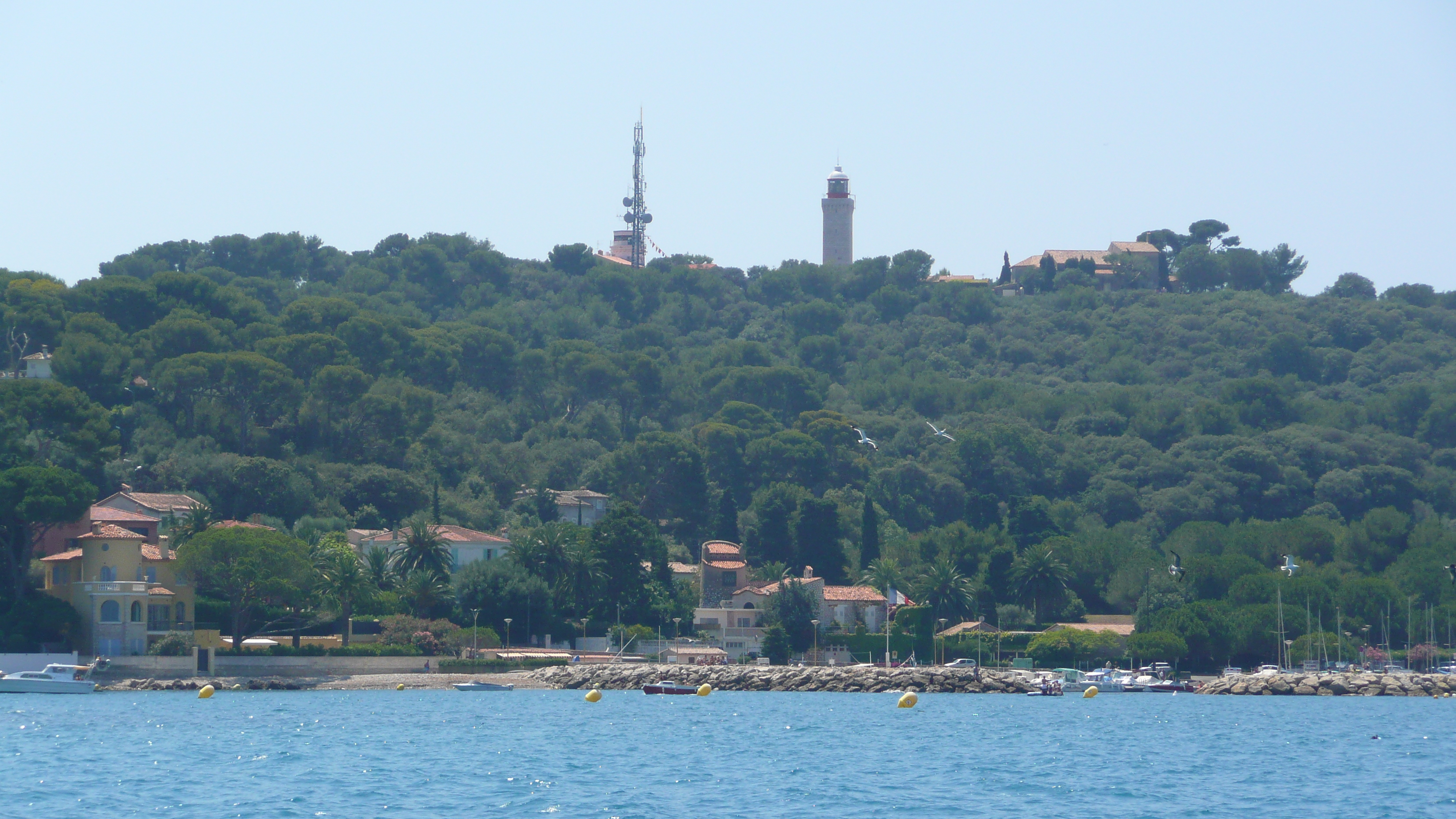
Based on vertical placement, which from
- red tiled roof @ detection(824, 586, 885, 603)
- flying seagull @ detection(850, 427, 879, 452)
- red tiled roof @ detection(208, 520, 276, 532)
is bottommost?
red tiled roof @ detection(824, 586, 885, 603)

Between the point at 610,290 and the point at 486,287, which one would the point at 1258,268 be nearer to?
the point at 610,290

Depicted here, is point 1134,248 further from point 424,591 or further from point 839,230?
point 424,591

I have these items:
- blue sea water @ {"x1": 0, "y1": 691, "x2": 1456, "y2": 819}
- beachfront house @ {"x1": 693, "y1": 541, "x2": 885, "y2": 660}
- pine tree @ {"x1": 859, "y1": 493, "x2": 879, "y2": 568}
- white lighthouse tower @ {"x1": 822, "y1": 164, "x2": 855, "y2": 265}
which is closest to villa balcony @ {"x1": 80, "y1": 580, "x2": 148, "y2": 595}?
blue sea water @ {"x1": 0, "y1": 691, "x2": 1456, "y2": 819}

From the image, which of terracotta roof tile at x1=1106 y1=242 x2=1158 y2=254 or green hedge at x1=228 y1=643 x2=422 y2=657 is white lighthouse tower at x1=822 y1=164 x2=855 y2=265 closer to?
terracotta roof tile at x1=1106 y1=242 x2=1158 y2=254

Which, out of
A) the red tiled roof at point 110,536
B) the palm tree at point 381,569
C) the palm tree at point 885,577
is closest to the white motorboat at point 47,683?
the red tiled roof at point 110,536

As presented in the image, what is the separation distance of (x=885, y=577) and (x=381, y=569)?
79.1 feet

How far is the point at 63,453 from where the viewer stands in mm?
69312

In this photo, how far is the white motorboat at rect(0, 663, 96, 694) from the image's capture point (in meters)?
57.9

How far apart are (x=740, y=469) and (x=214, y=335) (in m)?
28.1

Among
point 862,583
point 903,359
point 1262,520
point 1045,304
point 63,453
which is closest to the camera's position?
point 63,453

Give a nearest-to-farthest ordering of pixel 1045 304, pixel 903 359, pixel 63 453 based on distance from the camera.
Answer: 1. pixel 63 453
2. pixel 903 359
3. pixel 1045 304

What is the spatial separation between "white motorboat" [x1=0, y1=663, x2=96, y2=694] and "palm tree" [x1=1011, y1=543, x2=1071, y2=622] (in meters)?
40.0

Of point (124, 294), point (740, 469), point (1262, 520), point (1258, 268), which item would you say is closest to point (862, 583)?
point (740, 469)

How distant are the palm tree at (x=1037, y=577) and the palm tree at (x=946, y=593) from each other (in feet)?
7.31
